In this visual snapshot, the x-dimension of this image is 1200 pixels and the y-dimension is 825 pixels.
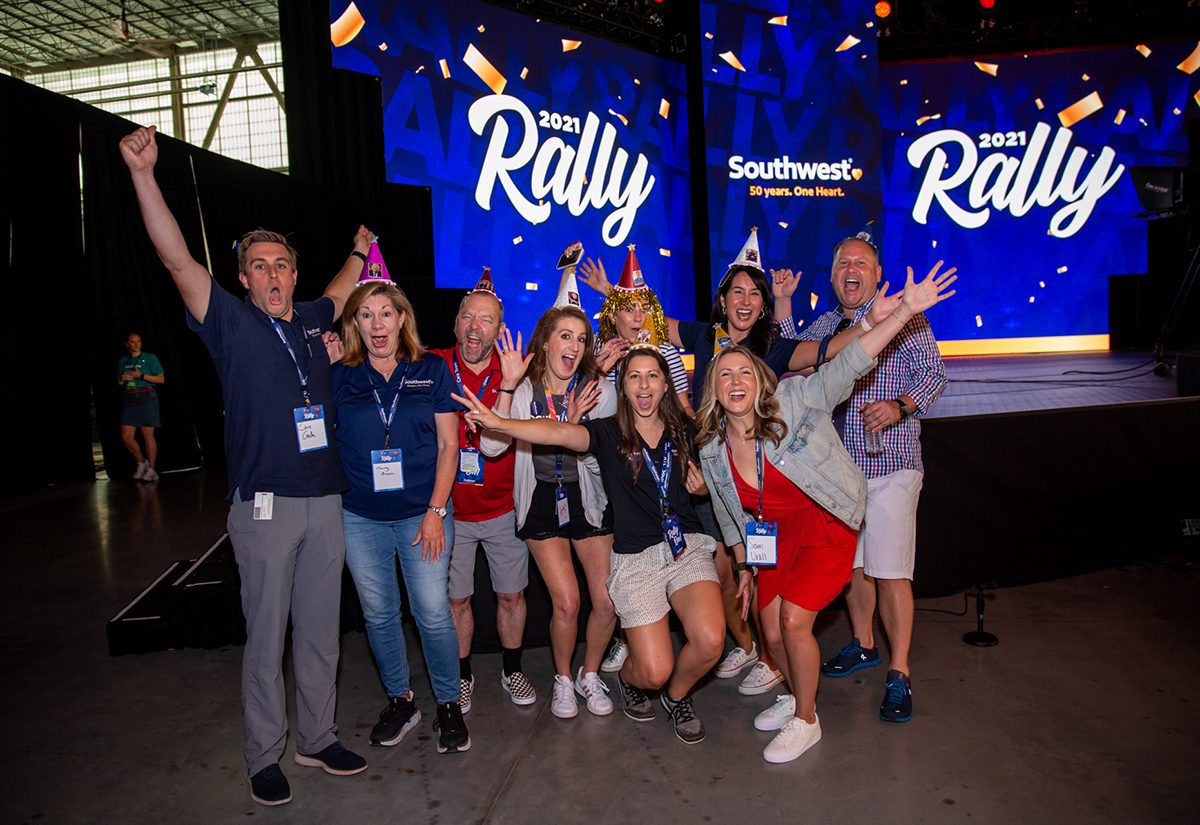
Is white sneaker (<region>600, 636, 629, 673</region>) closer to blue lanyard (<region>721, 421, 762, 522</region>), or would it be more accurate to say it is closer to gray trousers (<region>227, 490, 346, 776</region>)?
blue lanyard (<region>721, 421, 762, 522</region>)

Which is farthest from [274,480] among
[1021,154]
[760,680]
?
Answer: [1021,154]

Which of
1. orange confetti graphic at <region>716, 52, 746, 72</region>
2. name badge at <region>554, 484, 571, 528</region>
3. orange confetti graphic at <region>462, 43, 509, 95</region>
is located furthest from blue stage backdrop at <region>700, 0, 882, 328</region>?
name badge at <region>554, 484, 571, 528</region>

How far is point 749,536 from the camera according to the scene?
2.89m

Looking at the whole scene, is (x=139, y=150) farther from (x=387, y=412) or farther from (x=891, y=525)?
(x=891, y=525)

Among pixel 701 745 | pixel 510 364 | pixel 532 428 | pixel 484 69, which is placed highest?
pixel 484 69

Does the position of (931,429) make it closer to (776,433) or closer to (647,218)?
(776,433)

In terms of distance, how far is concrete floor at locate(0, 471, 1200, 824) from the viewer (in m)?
2.55

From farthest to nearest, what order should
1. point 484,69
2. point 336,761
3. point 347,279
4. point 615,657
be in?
point 484,69 → point 615,657 → point 347,279 → point 336,761

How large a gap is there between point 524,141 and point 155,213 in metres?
8.75

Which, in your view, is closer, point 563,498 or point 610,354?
point 563,498

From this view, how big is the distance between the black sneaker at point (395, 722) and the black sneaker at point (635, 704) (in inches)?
31.5

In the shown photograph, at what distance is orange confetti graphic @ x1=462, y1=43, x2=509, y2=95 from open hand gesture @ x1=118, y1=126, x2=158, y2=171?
822 centimetres

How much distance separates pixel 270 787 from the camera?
2.62 meters

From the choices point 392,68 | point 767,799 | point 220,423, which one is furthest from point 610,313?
point 220,423
